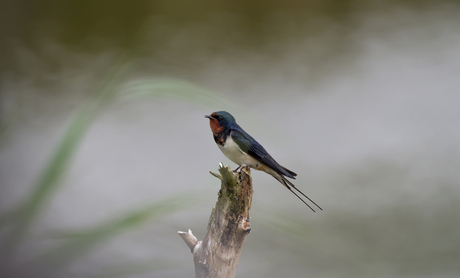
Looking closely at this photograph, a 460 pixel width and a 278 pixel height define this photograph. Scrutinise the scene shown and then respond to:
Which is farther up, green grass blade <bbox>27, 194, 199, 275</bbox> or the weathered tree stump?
the weathered tree stump

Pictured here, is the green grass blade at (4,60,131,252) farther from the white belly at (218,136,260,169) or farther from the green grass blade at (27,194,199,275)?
the white belly at (218,136,260,169)

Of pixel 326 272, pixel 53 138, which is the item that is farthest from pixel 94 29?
pixel 326 272

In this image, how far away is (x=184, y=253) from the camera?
1566 millimetres

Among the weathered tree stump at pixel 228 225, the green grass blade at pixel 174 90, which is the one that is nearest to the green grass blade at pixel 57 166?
the green grass blade at pixel 174 90

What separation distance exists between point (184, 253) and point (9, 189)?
80 centimetres

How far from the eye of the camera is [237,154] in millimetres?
829

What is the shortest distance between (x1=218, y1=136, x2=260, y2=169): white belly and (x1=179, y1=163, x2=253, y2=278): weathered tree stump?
0.07 metres

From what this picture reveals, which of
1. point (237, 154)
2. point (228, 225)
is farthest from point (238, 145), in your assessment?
point (228, 225)

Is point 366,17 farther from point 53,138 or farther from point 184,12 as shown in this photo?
point 53,138

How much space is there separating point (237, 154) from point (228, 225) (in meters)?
0.17

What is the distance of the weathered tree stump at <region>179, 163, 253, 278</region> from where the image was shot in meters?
0.74

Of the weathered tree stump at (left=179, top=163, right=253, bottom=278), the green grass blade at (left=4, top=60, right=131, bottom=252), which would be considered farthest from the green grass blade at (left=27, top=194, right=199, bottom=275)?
the weathered tree stump at (left=179, top=163, right=253, bottom=278)

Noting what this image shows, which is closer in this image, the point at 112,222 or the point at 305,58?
the point at 112,222

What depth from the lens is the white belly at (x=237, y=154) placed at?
0.82m
